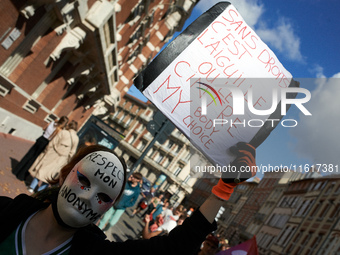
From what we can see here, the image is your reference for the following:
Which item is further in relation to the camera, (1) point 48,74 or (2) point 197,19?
(1) point 48,74

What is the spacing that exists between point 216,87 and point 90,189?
153 cm

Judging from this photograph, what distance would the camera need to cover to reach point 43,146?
732 cm

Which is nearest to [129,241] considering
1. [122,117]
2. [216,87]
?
[216,87]

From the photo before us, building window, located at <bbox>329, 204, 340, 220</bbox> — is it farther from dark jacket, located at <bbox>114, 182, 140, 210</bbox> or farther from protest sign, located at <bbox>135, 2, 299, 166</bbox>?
protest sign, located at <bbox>135, 2, 299, 166</bbox>

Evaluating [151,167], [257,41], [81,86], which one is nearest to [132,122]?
[151,167]

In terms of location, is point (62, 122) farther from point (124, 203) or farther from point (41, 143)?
point (124, 203)

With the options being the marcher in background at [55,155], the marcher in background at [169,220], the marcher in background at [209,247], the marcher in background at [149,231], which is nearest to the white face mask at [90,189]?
the marcher in background at [149,231]

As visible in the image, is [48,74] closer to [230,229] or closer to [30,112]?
[30,112]

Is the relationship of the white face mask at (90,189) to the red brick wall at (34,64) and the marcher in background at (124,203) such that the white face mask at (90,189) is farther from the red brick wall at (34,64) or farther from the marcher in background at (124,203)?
the red brick wall at (34,64)

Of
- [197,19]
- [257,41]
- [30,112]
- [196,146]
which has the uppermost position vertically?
[257,41]

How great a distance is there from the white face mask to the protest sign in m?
0.89

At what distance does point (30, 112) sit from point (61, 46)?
3.83 metres

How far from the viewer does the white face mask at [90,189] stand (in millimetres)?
1841

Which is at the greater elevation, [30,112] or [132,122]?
[132,122]
